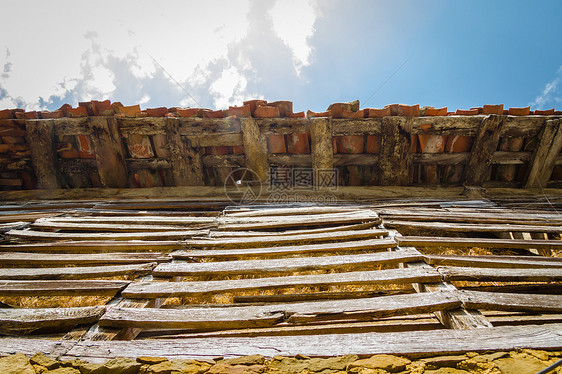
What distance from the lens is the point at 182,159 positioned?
3906mm

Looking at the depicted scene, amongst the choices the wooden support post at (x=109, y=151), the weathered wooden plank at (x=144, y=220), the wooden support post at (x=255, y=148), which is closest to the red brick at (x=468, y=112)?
the wooden support post at (x=255, y=148)

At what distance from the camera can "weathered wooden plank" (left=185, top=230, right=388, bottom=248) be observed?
229cm

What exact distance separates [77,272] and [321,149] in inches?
135

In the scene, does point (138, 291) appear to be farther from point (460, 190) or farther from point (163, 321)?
point (460, 190)

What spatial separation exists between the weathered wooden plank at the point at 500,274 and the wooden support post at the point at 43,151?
589 cm

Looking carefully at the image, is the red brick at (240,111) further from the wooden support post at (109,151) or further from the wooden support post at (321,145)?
the wooden support post at (109,151)

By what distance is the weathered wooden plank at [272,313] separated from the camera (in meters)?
1.27

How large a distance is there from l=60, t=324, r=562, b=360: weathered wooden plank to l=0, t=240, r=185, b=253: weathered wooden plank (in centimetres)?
124

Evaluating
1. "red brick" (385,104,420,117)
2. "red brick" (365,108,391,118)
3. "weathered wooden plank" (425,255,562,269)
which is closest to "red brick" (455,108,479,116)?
"red brick" (385,104,420,117)

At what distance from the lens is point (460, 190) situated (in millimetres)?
4035

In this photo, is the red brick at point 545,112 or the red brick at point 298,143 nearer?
the red brick at point 545,112

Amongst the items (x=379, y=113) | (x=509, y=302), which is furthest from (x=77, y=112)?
(x=509, y=302)

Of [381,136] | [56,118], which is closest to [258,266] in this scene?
[381,136]

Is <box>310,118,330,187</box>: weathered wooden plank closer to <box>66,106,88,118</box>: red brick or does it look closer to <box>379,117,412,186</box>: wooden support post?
<box>379,117,412,186</box>: wooden support post
